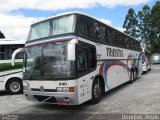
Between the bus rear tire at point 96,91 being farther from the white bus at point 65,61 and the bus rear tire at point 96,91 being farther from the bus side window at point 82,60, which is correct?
the bus side window at point 82,60

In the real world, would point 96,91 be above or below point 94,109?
above

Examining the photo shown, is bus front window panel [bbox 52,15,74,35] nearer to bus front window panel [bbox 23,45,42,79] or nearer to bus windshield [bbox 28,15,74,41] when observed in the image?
bus windshield [bbox 28,15,74,41]

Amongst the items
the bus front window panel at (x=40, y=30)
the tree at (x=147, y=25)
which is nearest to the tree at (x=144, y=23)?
the tree at (x=147, y=25)

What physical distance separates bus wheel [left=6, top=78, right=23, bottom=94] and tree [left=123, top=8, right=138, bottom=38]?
41.4m

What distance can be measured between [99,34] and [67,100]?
3769 millimetres

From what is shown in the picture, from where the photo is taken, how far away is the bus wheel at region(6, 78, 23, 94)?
1316 centimetres

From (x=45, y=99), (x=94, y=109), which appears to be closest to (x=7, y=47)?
(x=45, y=99)

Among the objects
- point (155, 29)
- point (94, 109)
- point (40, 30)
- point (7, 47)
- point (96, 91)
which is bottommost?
point (94, 109)

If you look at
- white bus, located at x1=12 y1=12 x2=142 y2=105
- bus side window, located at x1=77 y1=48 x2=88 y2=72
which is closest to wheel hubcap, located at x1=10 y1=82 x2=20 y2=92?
white bus, located at x1=12 y1=12 x2=142 y2=105

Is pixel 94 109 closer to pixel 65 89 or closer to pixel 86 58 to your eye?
pixel 65 89

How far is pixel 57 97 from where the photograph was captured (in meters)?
8.08

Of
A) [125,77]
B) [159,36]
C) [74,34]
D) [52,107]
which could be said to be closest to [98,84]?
[52,107]

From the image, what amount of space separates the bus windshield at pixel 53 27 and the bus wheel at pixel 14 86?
4.36 meters

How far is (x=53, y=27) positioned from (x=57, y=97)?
8.36 feet
